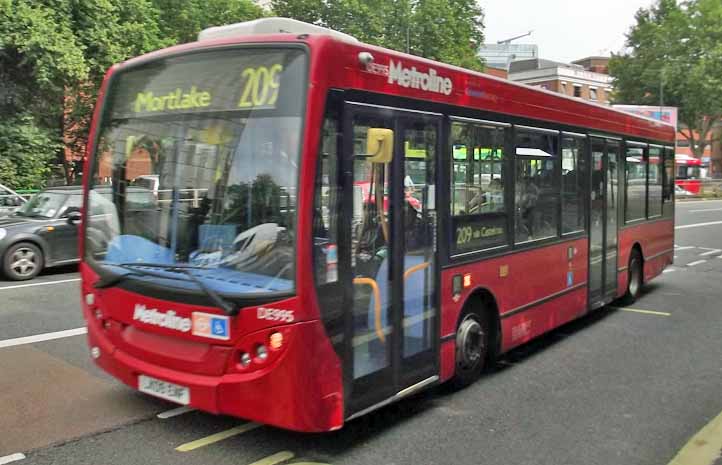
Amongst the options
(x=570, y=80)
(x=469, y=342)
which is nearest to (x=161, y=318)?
(x=469, y=342)

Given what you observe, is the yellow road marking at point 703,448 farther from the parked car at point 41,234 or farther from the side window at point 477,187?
the parked car at point 41,234

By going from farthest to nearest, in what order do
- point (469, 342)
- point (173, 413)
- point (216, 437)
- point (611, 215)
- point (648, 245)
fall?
point (648, 245) < point (611, 215) < point (469, 342) < point (173, 413) < point (216, 437)

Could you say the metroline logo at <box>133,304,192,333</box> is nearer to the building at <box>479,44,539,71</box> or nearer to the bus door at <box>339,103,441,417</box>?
the bus door at <box>339,103,441,417</box>

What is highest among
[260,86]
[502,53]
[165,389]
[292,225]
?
[502,53]

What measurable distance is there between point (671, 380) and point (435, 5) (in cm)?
3343

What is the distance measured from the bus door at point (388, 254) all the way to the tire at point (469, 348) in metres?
0.44

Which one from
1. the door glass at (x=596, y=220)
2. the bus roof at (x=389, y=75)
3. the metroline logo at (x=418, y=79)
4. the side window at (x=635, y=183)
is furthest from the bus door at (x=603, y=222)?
the metroline logo at (x=418, y=79)

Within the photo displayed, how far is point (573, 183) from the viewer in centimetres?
744

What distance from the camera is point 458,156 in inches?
209

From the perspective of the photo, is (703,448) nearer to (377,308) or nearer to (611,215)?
(377,308)

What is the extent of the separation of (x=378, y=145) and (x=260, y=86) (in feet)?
2.69

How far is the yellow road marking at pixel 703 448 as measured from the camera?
4270 mm

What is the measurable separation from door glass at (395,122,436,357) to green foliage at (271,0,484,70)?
99.0ft

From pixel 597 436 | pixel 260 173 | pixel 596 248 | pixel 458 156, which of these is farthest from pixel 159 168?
pixel 596 248
